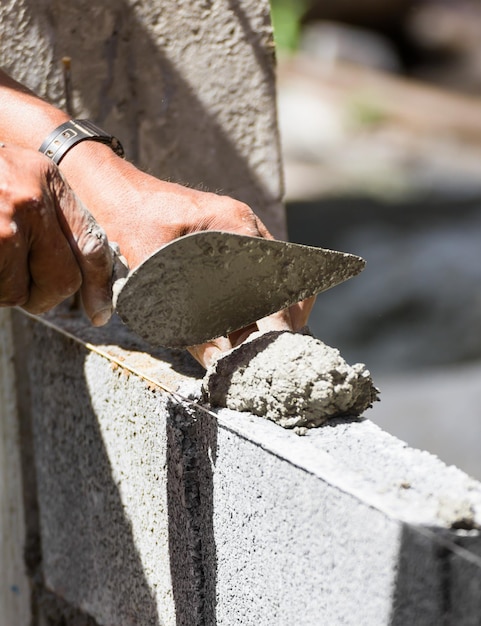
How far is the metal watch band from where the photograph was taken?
197cm

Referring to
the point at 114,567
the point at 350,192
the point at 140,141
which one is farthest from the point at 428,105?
the point at 114,567

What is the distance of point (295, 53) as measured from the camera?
39.3 ft

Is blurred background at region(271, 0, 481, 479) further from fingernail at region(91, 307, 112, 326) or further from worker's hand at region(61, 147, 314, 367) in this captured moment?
fingernail at region(91, 307, 112, 326)

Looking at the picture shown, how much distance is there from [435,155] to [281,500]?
8897mm

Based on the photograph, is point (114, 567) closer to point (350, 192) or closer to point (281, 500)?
point (281, 500)

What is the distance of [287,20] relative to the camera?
Answer: 11672mm

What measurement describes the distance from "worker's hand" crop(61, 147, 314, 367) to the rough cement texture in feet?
1.82

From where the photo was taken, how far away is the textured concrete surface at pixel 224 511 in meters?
1.30

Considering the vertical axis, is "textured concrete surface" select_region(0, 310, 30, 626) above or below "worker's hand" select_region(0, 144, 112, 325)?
below

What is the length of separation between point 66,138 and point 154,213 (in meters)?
0.29

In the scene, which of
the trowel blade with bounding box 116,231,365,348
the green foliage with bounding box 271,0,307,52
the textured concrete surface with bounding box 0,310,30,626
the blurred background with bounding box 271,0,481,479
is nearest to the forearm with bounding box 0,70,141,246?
the trowel blade with bounding box 116,231,365,348

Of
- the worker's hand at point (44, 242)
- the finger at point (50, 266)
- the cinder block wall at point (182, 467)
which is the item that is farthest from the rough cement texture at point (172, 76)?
the finger at point (50, 266)

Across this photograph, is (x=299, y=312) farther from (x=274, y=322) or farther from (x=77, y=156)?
(x=77, y=156)

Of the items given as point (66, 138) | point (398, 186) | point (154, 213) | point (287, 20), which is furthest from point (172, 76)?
point (287, 20)
